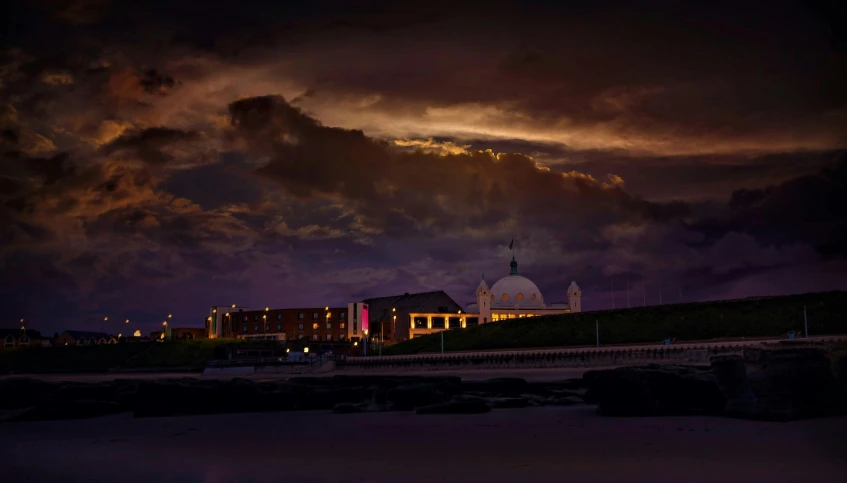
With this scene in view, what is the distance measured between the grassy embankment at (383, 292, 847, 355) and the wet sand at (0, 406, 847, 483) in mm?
71842

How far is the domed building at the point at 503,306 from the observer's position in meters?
165

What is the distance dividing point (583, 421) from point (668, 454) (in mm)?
8238

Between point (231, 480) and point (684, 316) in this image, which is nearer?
point (231, 480)

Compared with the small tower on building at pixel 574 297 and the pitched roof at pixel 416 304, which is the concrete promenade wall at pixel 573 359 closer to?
the pitched roof at pixel 416 304

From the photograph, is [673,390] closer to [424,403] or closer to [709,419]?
[709,419]

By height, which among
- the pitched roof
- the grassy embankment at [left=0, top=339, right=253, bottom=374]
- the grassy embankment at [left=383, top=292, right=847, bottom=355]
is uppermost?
the pitched roof

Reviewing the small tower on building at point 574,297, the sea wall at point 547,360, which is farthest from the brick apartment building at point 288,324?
the sea wall at point 547,360

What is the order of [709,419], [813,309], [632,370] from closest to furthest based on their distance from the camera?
[709,419]
[632,370]
[813,309]

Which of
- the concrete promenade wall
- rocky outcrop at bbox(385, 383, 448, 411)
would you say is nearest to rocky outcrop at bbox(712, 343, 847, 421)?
rocky outcrop at bbox(385, 383, 448, 411)

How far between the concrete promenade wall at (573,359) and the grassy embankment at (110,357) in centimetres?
4824

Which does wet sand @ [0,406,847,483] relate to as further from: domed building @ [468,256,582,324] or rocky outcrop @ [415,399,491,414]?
domed building @ [468,256,582,324]

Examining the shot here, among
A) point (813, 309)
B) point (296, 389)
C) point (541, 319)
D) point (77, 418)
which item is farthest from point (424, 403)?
point (541, 319)

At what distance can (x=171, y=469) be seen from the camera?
1609 centimetres

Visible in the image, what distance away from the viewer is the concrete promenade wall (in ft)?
204
